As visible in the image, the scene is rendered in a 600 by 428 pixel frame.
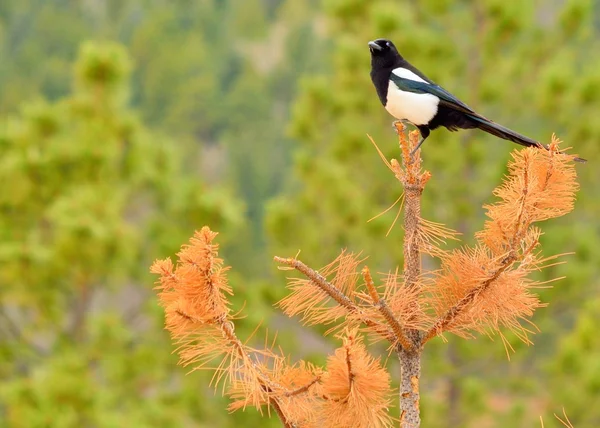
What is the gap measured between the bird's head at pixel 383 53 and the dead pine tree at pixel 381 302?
121 centimetres

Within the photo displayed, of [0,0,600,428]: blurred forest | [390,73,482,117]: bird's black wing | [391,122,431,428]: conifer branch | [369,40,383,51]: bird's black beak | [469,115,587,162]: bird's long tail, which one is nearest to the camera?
[391,122,431,428]: conifer branch

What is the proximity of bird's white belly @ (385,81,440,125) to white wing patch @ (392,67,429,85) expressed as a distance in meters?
0.05

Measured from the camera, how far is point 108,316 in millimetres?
10750

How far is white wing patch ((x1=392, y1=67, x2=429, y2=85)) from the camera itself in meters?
3.30

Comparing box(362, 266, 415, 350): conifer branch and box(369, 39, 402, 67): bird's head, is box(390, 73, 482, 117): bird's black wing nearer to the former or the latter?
box(369, 39, 402, 67): bird's head

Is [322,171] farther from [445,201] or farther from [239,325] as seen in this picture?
[239,325]

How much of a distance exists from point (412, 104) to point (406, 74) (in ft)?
0.46

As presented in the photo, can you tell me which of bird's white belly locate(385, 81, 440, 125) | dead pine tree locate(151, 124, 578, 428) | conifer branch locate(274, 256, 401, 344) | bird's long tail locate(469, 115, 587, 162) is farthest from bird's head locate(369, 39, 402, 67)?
conifer branch locate(274, 256, 401, 344)

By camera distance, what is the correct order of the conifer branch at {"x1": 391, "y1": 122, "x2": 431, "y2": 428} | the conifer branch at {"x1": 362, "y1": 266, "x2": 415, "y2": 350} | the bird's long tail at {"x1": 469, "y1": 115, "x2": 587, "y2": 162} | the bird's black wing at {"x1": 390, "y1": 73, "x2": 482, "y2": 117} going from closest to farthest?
the conifer branch at {"x1": 362, "y1": 266, "x2": 415, "y2": 350}, the conifer branch at {"x1": 391, "y1": 122, "x2": 431, "y2": 428}, the bird's long tail at {"x1": 469, "y1": 115, "x2": 587, "y2": 162}, the bird's black wing at {"x1": 390, "y1": 73, "x2": 482, "y2": 117}

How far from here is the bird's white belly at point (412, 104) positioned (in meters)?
3.27

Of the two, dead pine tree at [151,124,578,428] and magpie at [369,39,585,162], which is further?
magpie at [369,39,585,162]

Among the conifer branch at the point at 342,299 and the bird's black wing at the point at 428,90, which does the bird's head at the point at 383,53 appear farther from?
the conifer branch at the point at 342,299

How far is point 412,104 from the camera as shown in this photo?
3275mm

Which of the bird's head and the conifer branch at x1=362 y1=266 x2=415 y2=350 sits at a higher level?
the bird's head
